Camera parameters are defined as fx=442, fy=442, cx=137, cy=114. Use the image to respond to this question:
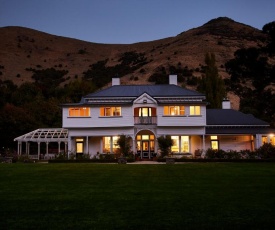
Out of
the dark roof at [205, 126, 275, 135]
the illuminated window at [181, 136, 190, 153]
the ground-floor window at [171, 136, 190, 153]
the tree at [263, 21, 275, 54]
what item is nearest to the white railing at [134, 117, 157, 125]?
the ground-floor window at [171, 136, 190, 153]

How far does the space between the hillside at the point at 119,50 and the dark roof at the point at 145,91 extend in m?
46.1

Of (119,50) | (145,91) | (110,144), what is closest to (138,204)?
(145,91)

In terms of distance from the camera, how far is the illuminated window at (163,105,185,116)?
158 ft

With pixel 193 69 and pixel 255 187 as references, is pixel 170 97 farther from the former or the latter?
pixel 193 69

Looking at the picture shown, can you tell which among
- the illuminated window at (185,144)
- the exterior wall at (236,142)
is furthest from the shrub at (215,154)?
the exterior wall at (236,142)

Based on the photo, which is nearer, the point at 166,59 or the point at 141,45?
the point at 166,59

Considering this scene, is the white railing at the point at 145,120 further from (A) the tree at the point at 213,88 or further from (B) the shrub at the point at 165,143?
(A) the tree at the point at 213,88

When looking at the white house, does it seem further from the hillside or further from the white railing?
the hillside

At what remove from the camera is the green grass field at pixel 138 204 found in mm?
10914

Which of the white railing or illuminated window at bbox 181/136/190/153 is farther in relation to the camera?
illuminated window at bbox 181/136/190/153

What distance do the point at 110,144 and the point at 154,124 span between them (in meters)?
5.41

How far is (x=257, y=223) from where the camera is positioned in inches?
427

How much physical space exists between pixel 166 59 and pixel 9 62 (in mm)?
45355

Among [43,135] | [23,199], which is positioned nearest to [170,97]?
[43,135]
